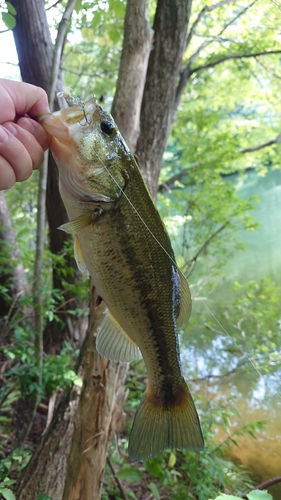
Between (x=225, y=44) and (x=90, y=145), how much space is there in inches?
227

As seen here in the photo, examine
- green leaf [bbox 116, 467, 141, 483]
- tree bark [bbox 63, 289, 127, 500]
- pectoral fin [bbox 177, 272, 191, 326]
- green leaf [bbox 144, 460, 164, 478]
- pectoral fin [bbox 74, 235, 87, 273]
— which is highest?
pectoral fin [bbox 74, 235, 87, 273]

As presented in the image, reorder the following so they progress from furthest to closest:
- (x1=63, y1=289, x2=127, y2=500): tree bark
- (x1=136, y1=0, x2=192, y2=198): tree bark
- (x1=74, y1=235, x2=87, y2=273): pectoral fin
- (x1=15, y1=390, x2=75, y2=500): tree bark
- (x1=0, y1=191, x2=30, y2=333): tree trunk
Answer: (x1=0, y1=191, x2=30, y2=333): tree trunk, (x1=136, y1=0, x2=192, y2=198): tree bark, (x1=15, y1=390, x2=75, y2=500): tree bark, (x1=63, y1=289, x2=127, y2=500): tree bark, (x1=74, y1=235, x2=87, y2=273): pectoral fin

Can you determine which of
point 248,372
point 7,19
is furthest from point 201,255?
point 7,19

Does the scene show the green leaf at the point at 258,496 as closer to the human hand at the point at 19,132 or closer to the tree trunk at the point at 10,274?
the human hand at the point at 19,132

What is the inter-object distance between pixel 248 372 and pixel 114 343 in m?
4.71

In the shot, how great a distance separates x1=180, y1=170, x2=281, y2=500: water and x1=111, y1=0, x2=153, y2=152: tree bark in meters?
2.58

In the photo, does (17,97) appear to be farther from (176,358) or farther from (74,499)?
(74,499)

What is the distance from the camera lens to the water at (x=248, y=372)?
15.1 ft

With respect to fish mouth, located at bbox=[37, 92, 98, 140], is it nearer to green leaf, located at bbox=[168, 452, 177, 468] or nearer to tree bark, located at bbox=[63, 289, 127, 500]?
tree bark, located at bbox=[63, 289, 127, 500]

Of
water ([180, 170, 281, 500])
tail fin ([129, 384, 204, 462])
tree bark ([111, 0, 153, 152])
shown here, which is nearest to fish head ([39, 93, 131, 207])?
tail fin ([129, 384, 204, 462])

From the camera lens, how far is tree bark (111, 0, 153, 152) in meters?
3.38

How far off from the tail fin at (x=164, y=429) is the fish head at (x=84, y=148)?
0.87 meters

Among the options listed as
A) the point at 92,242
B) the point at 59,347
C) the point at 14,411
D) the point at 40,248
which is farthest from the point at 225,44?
the point at 14,411

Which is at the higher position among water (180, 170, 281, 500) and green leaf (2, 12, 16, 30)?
green leaf (2, 12, 16, 30)
